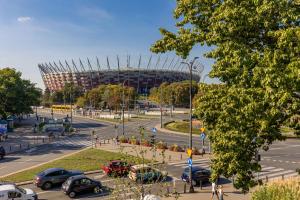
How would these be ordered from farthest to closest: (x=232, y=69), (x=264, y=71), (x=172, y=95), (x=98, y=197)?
(x=172, y=95)
(x=98, y=197)
(x=232, y=69)
(x=264, y=71)

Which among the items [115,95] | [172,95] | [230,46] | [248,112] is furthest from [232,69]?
[172,95]

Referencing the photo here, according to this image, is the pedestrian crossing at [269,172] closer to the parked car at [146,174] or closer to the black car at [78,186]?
the black car at [78,186]

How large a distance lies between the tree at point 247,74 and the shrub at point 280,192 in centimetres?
120

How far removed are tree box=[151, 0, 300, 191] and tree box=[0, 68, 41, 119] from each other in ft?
223

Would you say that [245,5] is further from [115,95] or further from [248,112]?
[115,95]

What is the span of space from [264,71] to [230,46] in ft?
8.14

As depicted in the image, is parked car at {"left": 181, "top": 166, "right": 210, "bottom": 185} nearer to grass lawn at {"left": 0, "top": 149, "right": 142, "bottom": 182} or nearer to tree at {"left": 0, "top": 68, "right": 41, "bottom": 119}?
grass lawn at {"left": 0, "top": 149, "right": 142, "bottom": 182}

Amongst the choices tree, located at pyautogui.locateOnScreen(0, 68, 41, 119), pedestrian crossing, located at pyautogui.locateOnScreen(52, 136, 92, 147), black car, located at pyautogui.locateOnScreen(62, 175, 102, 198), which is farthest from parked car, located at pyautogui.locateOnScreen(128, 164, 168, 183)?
tree, located at pyautogui.locateOnScreen(0, 68, 41, 119)

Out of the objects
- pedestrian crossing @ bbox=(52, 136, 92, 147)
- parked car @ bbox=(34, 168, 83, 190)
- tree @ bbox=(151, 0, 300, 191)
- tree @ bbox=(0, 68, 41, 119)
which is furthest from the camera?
tree @ bbox=(0, 68, 41, 119)

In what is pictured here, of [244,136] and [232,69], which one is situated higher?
[232,69]

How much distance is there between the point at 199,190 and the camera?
3002 centimetres

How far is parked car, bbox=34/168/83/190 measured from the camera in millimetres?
30562

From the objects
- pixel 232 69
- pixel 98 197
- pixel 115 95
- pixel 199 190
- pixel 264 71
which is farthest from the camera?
pixel 115 95

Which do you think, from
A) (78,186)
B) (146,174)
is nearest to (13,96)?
Result: (78,186)
